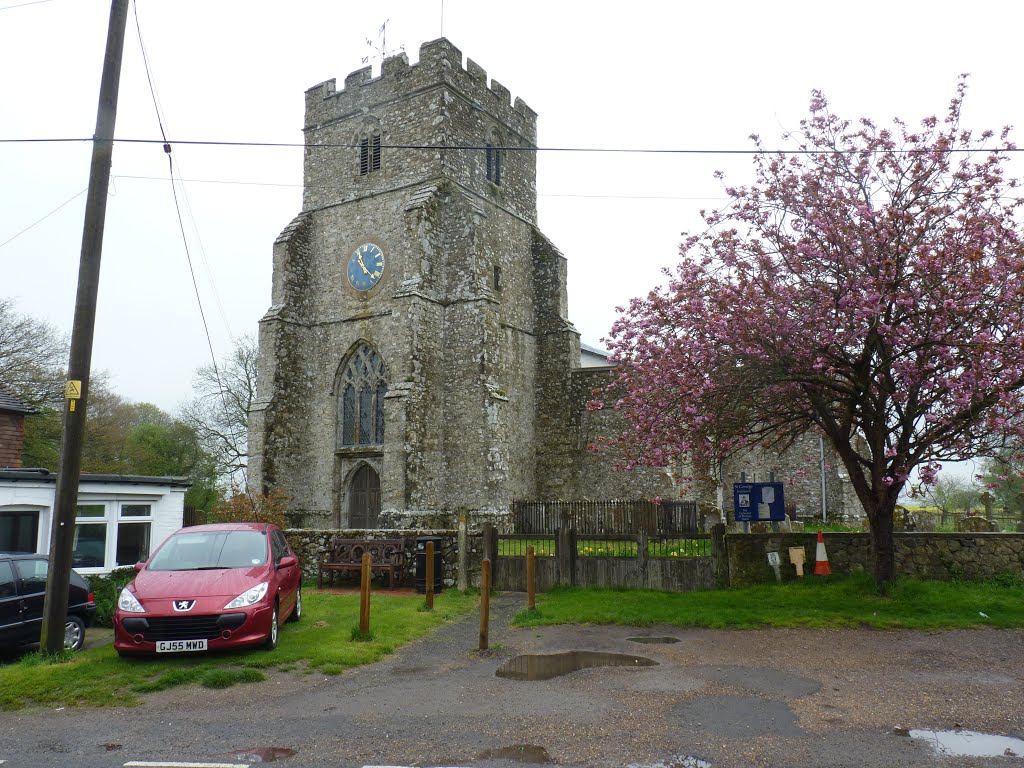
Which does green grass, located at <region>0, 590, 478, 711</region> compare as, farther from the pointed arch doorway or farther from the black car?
the pointed arch doorway

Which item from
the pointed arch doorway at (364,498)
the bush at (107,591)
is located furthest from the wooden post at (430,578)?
the pointed arch doorway at (364,498)

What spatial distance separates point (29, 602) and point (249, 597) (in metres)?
2.90

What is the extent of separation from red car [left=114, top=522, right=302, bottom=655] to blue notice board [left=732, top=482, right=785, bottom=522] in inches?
338

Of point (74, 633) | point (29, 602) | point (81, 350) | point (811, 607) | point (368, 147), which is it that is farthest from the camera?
point (368, 147)

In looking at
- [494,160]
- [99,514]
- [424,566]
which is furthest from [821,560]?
[494,160]

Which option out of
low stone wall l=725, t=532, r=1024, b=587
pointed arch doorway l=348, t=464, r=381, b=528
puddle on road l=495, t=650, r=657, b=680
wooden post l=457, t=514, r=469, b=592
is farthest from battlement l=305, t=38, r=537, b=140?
puddle on road l=495, t=650, r=657, b=680

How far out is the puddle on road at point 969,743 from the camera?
5277 mm

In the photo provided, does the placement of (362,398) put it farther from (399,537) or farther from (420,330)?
(399,537)

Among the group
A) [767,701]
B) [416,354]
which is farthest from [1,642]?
[416,354]

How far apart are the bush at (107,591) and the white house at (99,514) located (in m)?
0.41

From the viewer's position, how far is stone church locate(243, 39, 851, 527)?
22625 mm

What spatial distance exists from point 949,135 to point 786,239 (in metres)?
2.86

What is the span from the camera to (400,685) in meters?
7.69

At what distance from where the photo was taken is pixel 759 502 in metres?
14.3
